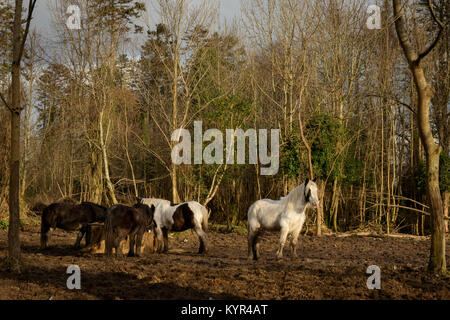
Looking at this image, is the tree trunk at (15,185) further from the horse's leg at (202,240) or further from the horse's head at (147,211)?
the horse's leg at (202,240)

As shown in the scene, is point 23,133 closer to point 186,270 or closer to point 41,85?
point 41,85

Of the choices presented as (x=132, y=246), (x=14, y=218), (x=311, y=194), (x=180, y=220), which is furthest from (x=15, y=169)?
(x=311, y=194)

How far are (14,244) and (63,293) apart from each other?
1690 mm

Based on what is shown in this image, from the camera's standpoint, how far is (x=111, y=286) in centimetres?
598

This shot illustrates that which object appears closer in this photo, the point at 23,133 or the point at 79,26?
the point at 79,26

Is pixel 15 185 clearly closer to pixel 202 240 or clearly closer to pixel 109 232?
pixel 109 232

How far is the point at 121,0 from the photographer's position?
17.3 meters

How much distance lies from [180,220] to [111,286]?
12.9 ft

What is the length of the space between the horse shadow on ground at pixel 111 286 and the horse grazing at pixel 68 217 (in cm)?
258

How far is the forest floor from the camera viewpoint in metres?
5.57

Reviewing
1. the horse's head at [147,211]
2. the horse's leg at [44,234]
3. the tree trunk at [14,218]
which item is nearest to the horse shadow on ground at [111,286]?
the tree trunk at [14,218]

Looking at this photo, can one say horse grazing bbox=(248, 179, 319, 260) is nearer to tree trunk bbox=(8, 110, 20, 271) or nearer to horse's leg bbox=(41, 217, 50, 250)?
tree trunk bbox=(8, 110, 20, 271)

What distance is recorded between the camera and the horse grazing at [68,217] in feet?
31.3
